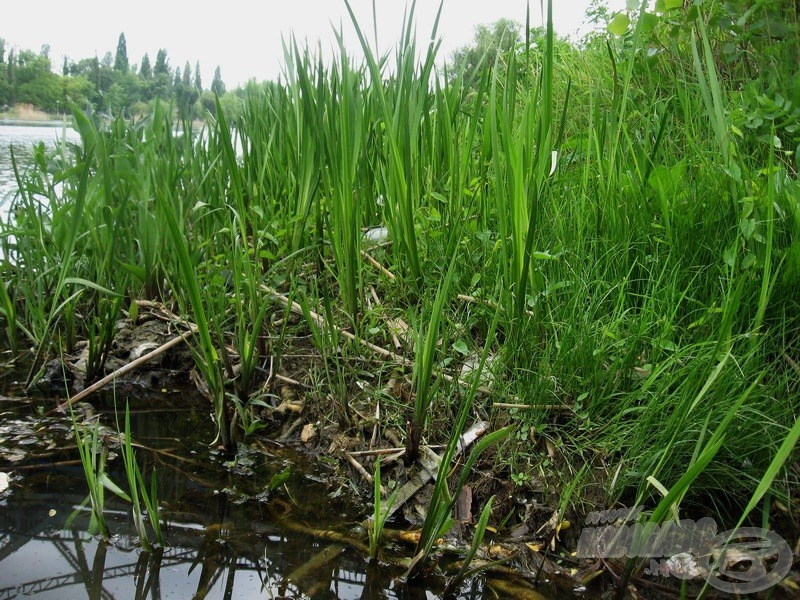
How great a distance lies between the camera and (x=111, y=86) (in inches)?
92.9

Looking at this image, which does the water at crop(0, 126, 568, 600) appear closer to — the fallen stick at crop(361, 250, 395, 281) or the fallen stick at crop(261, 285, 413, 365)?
the fallen stick at crop(261, 285, 413, 365)

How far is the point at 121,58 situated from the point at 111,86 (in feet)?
0.38

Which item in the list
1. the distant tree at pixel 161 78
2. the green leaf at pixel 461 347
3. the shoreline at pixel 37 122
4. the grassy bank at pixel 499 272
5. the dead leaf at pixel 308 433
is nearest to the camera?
the grassy bank at pixel 499 272

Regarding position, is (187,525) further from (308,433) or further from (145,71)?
(145,71)

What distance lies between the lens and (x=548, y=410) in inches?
54.1

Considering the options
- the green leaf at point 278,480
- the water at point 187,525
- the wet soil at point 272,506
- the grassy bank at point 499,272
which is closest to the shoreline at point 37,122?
the grassy bank at point 499,272

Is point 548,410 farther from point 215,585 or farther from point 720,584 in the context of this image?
point 215,585

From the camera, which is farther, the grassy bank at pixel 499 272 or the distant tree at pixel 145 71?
the distant tree at pixel 145 71

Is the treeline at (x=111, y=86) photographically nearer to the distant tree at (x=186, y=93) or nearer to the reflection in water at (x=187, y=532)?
the distant tree at (x=186, y=93)

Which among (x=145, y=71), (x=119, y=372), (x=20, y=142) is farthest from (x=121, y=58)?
(x=119, y=372)

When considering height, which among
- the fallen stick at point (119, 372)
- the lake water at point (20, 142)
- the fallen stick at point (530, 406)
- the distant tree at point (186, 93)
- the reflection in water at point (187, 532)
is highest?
the distant tree at point (186, 93)

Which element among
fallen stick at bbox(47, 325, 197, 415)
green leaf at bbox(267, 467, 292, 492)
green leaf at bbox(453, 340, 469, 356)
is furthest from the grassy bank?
green leaf at bbox(267, 467, 292, 492)

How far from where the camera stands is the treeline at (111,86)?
7.68ft

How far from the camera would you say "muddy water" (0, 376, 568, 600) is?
1.07m
